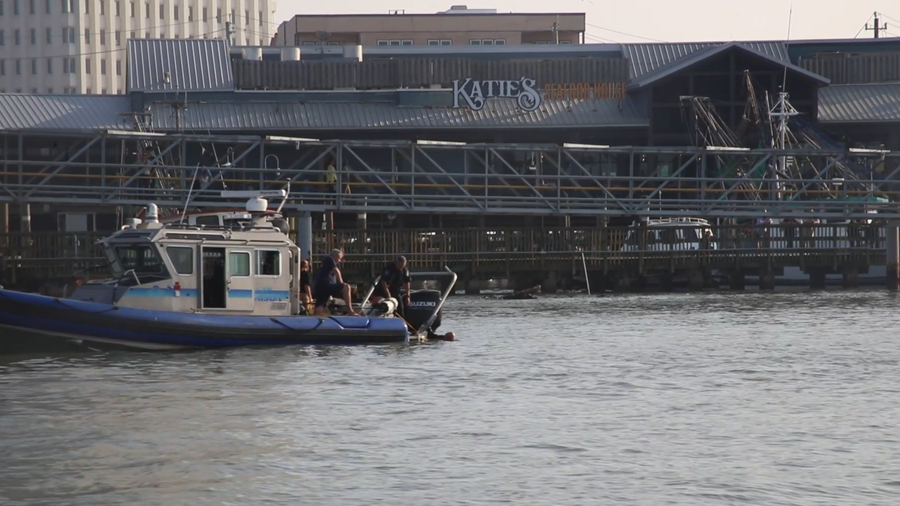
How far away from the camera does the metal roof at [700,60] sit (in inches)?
2208

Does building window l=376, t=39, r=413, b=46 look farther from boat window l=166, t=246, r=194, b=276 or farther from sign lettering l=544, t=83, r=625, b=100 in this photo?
boat window l=166, t=246, r=194, b=276

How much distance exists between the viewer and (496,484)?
47.8 feet

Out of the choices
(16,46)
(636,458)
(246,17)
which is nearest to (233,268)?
(636,458)

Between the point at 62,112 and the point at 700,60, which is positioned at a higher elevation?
the point at 700,60

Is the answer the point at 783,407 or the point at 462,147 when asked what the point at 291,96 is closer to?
the point at 462,147

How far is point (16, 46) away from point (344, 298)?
4518 inches

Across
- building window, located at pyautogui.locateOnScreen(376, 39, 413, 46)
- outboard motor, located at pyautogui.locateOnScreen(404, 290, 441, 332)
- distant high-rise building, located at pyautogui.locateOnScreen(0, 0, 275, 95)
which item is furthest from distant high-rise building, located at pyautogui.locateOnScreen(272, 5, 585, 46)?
outboard motor, located at pyautogui.locateOnScreen(404, 290, 441, 332)

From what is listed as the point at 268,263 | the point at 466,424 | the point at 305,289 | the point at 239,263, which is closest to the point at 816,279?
the point at 305,289

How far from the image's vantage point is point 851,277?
162 ft

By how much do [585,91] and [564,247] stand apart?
1203cm

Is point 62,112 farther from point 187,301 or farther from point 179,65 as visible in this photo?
point 187,301

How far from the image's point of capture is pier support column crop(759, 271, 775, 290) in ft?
160

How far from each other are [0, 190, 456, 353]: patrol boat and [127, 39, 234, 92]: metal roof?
101 ft

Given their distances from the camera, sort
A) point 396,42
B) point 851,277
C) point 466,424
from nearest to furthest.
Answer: point 466,424, point 851,277, point 396,42
